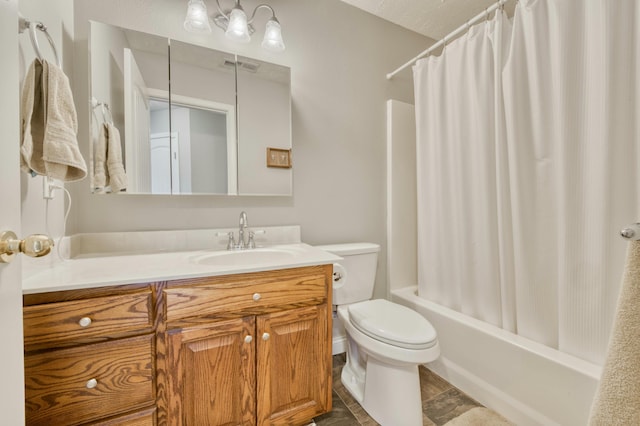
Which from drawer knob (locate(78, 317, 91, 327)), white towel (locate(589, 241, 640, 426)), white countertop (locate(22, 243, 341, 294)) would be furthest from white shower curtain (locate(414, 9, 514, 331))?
drawer knob (locate(78, 317, 91, 327))

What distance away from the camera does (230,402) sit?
100 centimetres

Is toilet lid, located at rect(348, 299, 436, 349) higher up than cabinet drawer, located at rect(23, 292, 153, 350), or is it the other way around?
cabinet drawer, located at rect(23, 292, 153, 350)

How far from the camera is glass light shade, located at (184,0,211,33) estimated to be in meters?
1.30

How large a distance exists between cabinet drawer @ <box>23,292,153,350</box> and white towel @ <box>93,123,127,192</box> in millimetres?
642

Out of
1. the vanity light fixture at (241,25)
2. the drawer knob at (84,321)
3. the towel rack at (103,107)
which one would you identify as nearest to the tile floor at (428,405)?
the drawer knob at (84,321)

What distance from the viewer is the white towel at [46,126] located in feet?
2.55

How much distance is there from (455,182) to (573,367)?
38.2 inches

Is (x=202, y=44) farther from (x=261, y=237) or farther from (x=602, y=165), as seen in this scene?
(x=602, y=165)

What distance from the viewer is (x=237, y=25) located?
1.39 m

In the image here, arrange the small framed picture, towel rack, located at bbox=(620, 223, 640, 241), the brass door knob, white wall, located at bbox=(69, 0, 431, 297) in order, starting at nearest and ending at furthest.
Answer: the brass door knob → towel rack, located at bbox=(620, 223, 640, 241) → white wall, located at bbox=(69, 0, 431, 297) → the small framed picture

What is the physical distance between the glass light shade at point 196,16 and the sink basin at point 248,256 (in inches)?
45.1

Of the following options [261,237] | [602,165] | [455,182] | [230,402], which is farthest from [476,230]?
[230,402]

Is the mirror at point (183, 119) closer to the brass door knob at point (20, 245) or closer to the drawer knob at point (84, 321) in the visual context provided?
the drawer knob at point (84, 321)

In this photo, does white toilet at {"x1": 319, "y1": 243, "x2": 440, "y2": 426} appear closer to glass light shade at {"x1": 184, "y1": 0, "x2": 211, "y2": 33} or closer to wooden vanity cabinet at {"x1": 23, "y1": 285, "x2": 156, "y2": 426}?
wooden vanity cabinet at {"x1": 23, "y1": 285, "x2": 156, "y2": 426}
